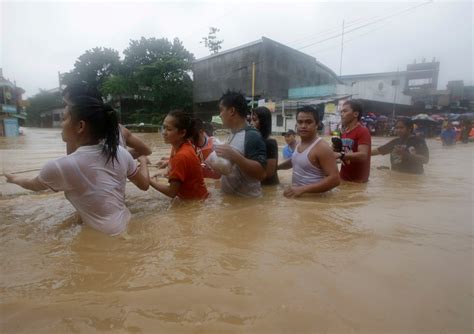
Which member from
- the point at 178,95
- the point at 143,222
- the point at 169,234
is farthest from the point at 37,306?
the point at 178,95

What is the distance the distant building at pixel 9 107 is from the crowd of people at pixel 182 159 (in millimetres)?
22992

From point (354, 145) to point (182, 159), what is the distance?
2.62 m

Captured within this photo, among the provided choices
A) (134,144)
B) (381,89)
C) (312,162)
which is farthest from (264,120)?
(381,89)

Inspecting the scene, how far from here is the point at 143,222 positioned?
262cm

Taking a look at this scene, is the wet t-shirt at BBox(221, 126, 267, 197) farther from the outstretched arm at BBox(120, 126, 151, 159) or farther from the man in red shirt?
the man in red shirt

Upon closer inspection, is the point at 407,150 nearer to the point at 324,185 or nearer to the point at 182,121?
the point at 324,185

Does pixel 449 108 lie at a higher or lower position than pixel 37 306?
higher

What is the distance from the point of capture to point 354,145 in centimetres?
429

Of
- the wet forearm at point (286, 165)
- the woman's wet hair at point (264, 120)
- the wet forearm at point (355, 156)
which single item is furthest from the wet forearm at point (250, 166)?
the wet forearm at point (355, 156)

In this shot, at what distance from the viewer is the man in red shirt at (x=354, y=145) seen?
4152mm

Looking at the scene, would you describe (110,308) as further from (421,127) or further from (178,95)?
(178,95)

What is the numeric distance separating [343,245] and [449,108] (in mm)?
34254

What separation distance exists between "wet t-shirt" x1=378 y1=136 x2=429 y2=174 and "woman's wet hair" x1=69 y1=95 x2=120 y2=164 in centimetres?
504

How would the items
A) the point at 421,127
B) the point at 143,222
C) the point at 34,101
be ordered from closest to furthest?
the point at 143,222 → the point at 421,127 → the point at 34,101
